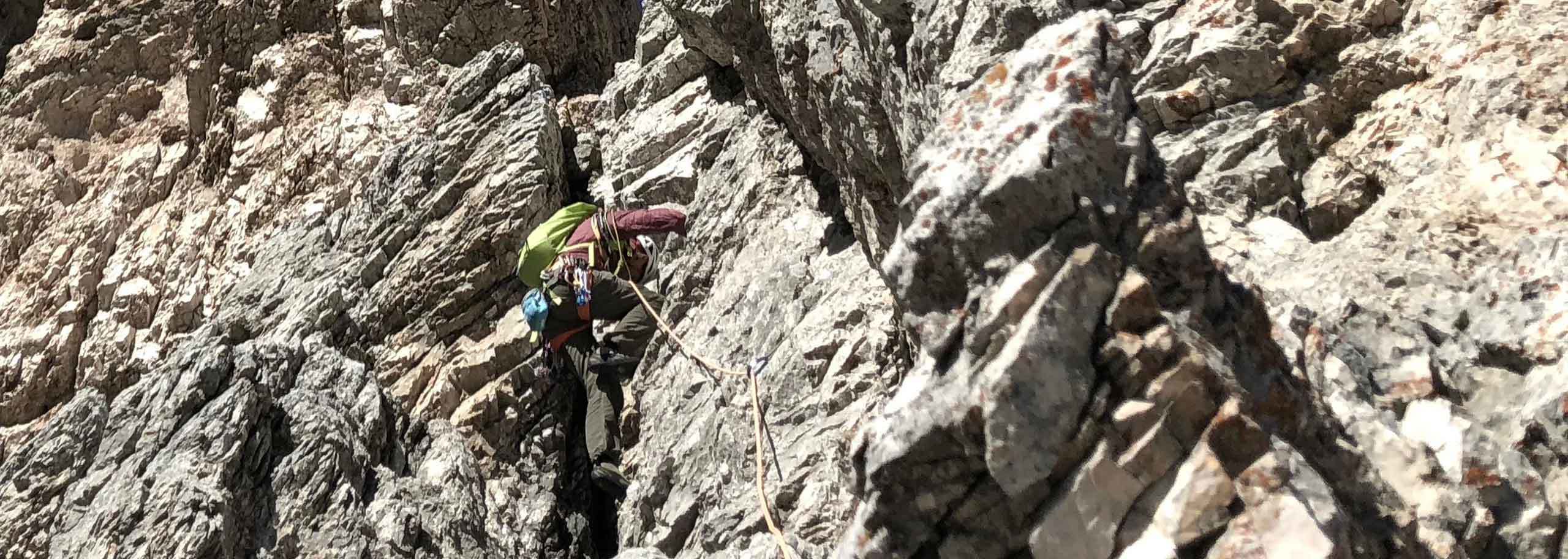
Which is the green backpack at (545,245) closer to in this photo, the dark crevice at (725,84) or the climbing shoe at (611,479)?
the climbing shoe at (611,479)

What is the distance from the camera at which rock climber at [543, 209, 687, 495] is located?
986 centimetres

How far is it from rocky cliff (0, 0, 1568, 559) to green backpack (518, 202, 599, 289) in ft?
3.72

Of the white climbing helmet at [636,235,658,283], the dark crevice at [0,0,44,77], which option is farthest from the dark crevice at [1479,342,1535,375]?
the dark crevice at [0,0,44,77]

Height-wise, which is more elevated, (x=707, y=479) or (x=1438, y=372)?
(x=1438, y=372)

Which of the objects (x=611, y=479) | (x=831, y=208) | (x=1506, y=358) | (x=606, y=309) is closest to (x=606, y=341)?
(x=606, y=309)

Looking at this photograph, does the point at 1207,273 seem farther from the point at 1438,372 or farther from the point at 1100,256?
the point at 1438,372

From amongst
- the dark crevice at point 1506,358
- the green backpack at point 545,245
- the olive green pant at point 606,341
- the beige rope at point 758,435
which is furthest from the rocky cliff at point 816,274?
the green backpack at point 545,245

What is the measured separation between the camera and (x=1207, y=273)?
3342mm

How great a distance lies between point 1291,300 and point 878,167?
334 centimetres

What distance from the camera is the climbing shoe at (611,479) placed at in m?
9.55

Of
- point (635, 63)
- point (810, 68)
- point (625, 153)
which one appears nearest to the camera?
point (810, 68)

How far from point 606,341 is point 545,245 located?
41.7 inches

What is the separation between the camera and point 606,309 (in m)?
10.2

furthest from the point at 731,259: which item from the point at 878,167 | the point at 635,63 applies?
the point at 635,63
